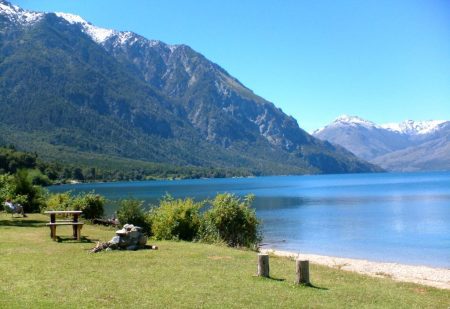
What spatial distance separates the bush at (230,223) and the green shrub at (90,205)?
1370cm

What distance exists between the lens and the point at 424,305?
14320 millimetres

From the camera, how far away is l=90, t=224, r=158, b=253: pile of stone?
21.2 meters

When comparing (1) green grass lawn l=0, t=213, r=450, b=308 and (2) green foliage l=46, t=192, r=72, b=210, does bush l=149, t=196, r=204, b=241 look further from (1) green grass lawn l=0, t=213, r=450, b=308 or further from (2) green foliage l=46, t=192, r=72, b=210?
(2) green foliage l=46, t=192, r=72, b=210

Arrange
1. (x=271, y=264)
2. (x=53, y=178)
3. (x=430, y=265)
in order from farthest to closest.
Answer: (x=53, y=178) → (x=430, y=265) → (x=271, y=264)

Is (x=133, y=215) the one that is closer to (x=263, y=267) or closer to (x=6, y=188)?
(x=6, y=188)

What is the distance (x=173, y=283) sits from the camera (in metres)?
15.1

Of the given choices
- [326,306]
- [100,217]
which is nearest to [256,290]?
[326,306]

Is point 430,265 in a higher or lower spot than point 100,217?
lower

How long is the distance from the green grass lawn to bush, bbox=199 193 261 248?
22.7 feet

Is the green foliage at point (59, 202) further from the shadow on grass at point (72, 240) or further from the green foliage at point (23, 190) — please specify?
the shadow on grass at point (72, 240)

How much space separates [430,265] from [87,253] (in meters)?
25.6

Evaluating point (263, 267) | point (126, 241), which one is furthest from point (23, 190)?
point (263, 267)

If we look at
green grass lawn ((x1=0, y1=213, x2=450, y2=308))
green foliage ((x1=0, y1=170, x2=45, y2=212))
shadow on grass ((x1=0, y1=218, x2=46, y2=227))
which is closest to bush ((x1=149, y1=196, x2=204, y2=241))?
green grass lawn ((x1=0, y1=213, x2=450, y2=308))

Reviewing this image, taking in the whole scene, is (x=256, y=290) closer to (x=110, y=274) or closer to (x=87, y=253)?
(x=110, y=274)
